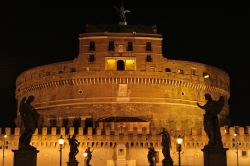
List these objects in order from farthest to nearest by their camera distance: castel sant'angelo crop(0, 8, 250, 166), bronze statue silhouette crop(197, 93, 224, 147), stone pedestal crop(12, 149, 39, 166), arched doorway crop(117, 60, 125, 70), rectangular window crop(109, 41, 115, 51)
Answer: arched doorway crop(117, 60, 125, 70), rectangular window crop(109, 41, 115, 51), castel sant'angelo crop(0, 8, 250, 166), stone pedestal crop(12, 149, 39, 166), bronze statue silhouette crop(197, 93, 224, 147)

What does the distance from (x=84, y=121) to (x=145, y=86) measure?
7758 millimetres

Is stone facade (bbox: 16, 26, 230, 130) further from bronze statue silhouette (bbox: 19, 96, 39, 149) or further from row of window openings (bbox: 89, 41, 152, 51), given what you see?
bronze statue silhouette (bbox: 19, 96, 39, 149)

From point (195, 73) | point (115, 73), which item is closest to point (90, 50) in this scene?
point (115, 73)

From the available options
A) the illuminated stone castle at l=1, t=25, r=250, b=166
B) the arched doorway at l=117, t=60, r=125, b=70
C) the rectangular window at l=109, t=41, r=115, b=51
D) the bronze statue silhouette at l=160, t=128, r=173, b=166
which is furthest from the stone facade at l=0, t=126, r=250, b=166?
the bronze statue silhouette at l=160, t=128, r=173, b=166

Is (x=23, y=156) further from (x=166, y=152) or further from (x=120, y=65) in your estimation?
(x=120, y=65)

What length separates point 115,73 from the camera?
6256 cm

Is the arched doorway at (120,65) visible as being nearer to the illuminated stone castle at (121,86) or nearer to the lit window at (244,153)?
the illuminated stone castle at (121,86)

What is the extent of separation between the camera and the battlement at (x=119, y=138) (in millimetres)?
53250

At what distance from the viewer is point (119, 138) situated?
54000mm

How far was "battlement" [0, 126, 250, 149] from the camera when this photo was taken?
175ft

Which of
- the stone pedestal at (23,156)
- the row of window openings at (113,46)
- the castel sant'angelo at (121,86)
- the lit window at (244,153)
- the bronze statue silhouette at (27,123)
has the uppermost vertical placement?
the row of window openings at (113,46)

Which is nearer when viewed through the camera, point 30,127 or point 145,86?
point 30,127

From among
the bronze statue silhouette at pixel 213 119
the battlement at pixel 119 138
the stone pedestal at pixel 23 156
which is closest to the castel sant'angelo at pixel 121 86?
the battlement at pixel 119 138

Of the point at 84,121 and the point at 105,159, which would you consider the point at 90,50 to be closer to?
the point at 84,121
